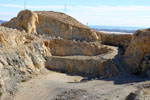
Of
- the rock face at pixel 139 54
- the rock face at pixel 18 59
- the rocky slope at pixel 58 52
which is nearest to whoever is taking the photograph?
the rock face at pixel 18 59

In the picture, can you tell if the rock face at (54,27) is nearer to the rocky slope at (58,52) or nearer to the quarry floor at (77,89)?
the rocky slope at (58,52)

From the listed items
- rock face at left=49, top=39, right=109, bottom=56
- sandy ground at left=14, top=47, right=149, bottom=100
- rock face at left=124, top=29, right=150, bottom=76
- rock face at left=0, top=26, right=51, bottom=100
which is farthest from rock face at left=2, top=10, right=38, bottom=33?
rock face at left=124, top=29, right=150, bottom=76

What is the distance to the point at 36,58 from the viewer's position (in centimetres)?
3055

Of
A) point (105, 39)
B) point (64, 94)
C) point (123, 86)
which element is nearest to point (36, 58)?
point (64, 94)

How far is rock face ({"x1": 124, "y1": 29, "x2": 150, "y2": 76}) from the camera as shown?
28.8 metres

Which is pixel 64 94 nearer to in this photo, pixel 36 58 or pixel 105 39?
pixel 36 58

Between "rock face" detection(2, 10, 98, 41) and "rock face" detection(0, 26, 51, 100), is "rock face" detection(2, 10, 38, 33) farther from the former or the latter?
"rock face" detection(0, 26, 51, 100)

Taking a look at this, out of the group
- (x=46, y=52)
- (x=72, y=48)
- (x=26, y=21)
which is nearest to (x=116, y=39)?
(x=72, y=48)

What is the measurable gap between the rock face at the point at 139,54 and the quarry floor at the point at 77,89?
2353 mm

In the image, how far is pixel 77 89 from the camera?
23188 millimetres

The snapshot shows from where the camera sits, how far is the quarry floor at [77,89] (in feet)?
70.3

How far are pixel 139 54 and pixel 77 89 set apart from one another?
11.5 m

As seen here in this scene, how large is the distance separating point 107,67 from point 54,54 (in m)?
9.62

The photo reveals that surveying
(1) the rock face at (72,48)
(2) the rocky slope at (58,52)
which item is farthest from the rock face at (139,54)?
(1) the rock face at (72,48)
